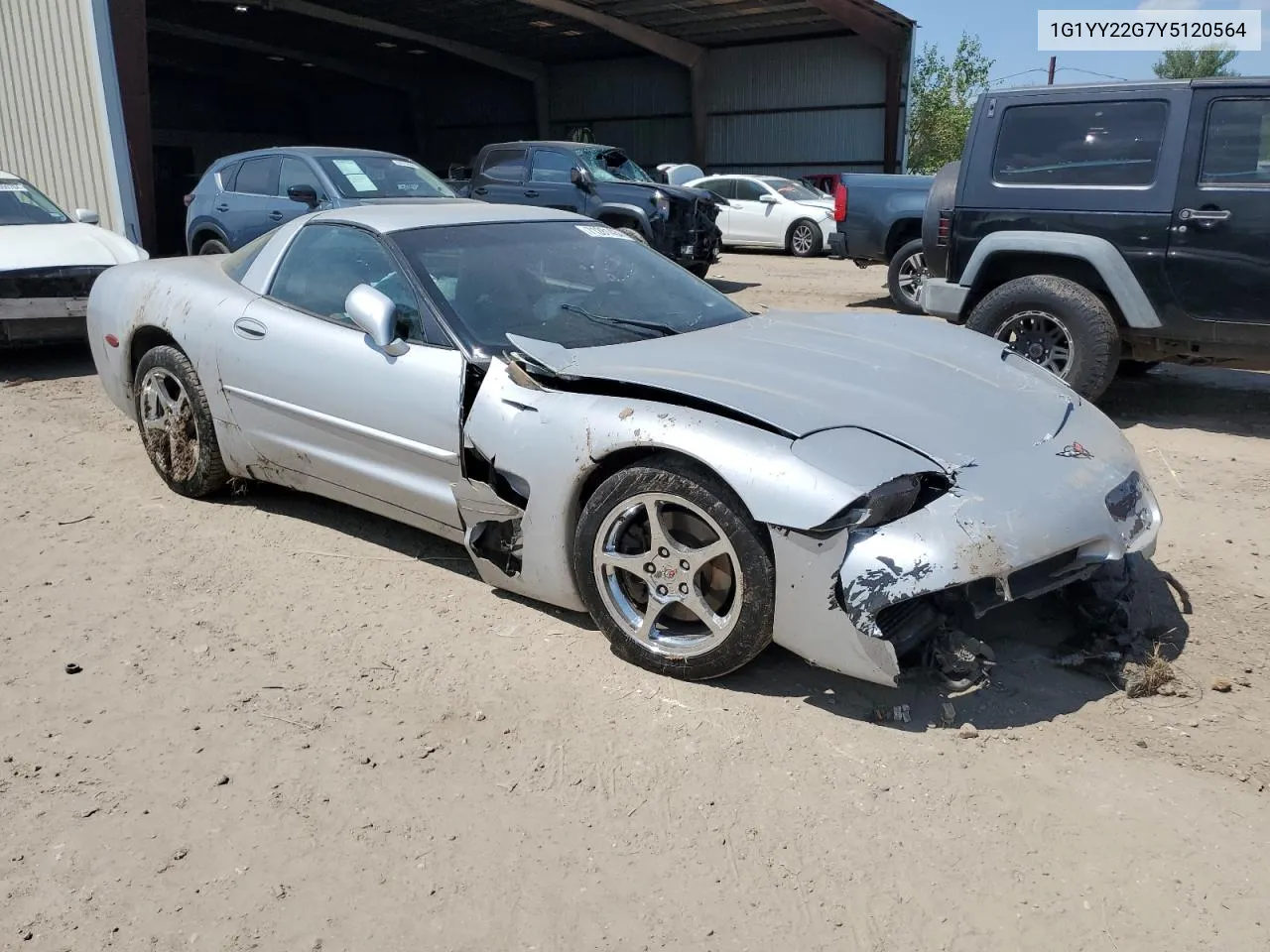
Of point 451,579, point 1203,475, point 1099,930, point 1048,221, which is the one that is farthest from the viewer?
point 1048,221

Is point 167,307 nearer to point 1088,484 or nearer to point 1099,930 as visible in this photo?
point 1088,484

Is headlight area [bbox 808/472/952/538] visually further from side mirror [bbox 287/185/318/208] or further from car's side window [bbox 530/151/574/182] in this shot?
car's side window [bbox 530/151/574/182]

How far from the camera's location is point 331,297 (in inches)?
171

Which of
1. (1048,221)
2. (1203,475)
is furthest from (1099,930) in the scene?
(1048,221)

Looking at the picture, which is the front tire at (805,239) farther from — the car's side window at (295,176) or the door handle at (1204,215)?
the door handle at (1204,215)

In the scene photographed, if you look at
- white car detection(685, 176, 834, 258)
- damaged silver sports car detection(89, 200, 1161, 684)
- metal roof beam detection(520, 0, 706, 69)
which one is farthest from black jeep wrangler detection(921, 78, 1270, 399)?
metal roof beam detection(520, 0, 706, 69)

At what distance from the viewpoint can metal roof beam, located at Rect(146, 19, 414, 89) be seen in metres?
26.4

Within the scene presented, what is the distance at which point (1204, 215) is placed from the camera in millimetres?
6023

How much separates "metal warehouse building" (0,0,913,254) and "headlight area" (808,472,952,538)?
13.8 meters

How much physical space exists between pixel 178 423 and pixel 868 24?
22261 mm

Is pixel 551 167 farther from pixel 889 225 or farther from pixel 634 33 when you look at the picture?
pixel 634 33

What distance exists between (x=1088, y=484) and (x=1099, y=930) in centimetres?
142

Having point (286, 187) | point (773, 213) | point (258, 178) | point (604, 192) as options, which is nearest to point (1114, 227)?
point (286, 187)

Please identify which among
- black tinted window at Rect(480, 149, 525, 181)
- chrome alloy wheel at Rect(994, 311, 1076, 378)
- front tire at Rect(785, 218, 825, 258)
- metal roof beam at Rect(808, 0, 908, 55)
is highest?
metal roof beam at Rect(808, 0, 908, 55)
